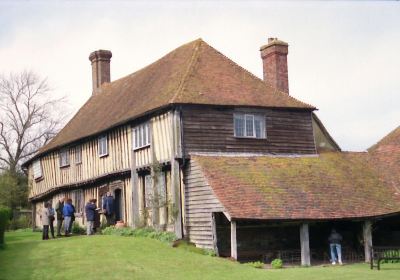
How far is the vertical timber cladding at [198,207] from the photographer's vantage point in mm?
24781

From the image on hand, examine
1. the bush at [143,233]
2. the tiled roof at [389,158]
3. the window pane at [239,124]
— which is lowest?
the bush at [143,233]

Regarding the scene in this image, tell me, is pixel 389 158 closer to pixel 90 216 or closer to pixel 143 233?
pixel 143 233

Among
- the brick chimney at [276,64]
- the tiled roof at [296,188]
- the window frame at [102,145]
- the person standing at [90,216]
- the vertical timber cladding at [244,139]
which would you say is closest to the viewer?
the tiled roof at [296,188]

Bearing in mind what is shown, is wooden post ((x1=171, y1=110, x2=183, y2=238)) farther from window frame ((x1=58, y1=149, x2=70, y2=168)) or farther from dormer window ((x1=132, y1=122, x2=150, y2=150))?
window frame ((x1=58, y1=149, x2=70, y2=168))

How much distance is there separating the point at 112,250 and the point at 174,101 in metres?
6.94

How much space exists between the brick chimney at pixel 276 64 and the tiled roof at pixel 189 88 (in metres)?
1.25

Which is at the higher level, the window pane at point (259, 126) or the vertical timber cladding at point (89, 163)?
the window pane at point (259, 126)

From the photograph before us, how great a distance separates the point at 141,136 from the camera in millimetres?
29344

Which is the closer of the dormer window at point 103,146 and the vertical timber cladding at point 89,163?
the vertical timber cladding at point 89,163

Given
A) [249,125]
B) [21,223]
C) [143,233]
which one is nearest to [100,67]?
[21,223]

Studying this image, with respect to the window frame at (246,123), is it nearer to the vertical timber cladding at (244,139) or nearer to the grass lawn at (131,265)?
the vertical timber cladding at (244,139)

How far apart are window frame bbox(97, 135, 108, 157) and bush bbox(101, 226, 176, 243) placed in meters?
4.13

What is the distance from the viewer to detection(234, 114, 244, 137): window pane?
92.9ft

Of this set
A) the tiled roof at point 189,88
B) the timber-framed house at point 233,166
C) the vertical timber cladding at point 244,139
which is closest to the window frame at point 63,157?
the tiled roof at point 189,88
